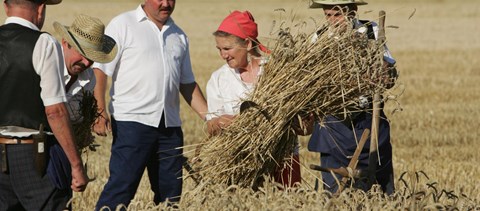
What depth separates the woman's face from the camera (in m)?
6.35

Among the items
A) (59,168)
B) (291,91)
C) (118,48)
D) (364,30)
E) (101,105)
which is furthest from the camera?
(118,48)

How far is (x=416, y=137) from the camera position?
43.3 feet

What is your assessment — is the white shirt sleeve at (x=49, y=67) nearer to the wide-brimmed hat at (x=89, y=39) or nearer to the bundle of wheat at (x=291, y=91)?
the wide-brimmed hat at (x=89, y=39)

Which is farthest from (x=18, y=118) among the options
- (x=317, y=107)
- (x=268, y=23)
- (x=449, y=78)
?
(x=268, y=23)

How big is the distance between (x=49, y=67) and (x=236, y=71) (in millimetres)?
1360

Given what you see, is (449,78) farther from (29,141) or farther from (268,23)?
(268,23)

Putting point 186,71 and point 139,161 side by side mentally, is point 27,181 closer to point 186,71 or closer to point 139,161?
point 139,161

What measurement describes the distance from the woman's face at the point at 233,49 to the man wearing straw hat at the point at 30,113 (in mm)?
1099

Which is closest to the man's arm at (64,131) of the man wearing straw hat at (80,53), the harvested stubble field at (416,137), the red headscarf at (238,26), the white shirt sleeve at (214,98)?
the man wearing straw hat at (80,53)

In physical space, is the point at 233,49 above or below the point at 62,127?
above

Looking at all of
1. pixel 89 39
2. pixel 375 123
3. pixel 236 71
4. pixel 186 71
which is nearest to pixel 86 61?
pixel 89 39

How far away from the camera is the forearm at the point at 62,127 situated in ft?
18.2

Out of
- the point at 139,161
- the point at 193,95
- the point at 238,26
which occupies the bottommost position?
the point at 139,161

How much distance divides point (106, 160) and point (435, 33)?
24.9 meters
